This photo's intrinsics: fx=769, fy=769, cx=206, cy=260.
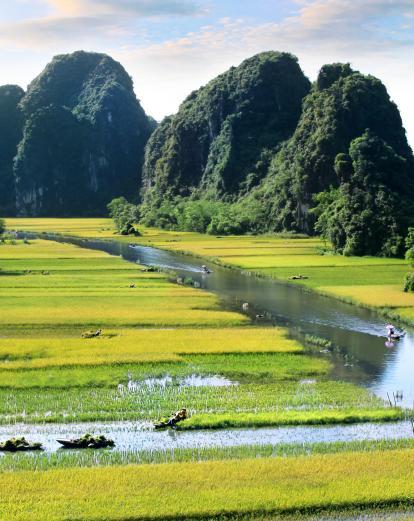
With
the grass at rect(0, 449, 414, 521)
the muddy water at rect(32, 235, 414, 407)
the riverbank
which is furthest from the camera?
the riverbank

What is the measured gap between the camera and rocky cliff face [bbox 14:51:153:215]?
148 m

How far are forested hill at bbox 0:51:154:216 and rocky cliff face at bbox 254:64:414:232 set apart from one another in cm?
6595

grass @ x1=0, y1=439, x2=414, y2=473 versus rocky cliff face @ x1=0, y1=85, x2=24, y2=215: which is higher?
rocky cliff face @ x1=0, y1=85, x2=24, y2=215

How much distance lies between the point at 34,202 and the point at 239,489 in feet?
454

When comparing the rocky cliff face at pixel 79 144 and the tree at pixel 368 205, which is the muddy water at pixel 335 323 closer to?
the tree at pixel 368 205

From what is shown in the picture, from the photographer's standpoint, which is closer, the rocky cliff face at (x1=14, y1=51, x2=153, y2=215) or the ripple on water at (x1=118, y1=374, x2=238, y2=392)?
the ripple on water at (x1=118, y1=374, x2=238, y2=392)

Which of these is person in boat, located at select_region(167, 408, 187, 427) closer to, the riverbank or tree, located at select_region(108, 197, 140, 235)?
the riverbank

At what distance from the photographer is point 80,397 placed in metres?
19.3

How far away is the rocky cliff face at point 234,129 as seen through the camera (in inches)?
4008

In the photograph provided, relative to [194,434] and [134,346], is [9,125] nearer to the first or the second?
[134,346]

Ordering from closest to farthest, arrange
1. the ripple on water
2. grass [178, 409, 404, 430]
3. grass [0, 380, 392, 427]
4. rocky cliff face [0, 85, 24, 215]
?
grass [178, 409, 404, 430]
grass [0, 380, 392, 427]
the ripple on water
rocky cliff face [0, 85, 24, 215]

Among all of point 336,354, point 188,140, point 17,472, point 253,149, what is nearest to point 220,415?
point 17,472

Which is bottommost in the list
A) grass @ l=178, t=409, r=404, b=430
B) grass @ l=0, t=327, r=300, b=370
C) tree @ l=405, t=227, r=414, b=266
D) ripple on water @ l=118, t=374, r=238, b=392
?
grass @ l=178, t=409, r=404, b=430

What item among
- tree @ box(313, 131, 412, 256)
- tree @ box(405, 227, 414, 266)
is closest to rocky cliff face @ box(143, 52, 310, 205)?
tree @ box(313, 131, 412, 256)
